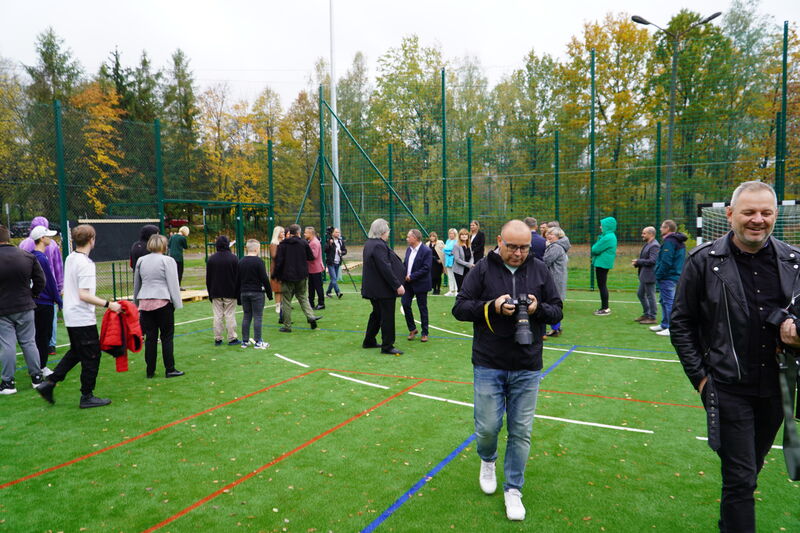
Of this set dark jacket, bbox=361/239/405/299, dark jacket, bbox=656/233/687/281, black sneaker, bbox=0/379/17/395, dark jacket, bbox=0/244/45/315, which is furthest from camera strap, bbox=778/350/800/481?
black sneaker, bbox=0/379/17/395

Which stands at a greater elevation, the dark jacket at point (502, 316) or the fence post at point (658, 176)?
the fence post at point (658, 176)

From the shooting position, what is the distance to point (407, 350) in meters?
8.24

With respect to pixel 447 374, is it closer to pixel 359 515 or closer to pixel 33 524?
pixel 359 515

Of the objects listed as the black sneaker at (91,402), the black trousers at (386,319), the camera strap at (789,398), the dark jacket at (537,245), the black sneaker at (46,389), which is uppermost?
the dark jacket at (537,245)

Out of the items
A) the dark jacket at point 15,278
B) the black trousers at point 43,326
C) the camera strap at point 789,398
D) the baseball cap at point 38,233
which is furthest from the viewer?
the baseball cap at point 38,233

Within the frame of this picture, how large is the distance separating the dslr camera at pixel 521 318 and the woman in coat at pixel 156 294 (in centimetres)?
469

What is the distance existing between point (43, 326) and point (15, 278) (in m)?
1.23

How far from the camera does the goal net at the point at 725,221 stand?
11221mm

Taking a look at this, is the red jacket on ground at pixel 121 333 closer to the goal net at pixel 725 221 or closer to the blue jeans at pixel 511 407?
the blue jeans at pixel 511 407

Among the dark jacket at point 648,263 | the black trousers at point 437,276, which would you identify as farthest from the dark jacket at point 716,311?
the black trousers at point 437,276

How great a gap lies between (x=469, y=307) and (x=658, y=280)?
6.72 m

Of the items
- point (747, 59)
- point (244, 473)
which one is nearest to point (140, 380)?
point (244, 473)

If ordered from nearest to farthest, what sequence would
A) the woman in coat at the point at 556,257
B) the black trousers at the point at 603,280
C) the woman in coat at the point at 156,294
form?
1. the woman in coat at the point at 156,294
2. the woman in coat at the point at 556,257
3. the black trousers at the point at 603,280

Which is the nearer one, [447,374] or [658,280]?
[447,374]
